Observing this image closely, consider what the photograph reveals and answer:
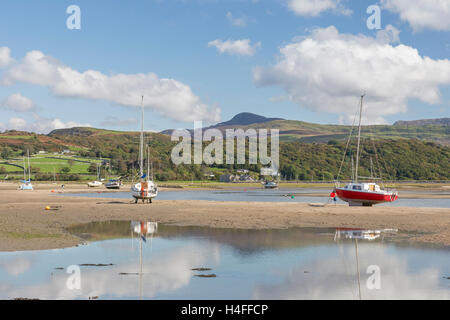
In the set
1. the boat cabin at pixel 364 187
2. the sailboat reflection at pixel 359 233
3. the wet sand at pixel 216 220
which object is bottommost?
the sailboat reflection at pixel 359 233

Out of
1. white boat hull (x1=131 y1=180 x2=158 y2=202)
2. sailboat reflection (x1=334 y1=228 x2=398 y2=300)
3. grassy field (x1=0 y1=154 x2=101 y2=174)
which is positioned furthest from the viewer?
grassy field (x1=0 y1=154 x2=101 y2=174)

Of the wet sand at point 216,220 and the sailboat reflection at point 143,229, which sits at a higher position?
the wet sand at point 216,220

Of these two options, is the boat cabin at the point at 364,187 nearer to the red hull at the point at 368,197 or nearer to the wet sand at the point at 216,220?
the red hull at the point at 368,197

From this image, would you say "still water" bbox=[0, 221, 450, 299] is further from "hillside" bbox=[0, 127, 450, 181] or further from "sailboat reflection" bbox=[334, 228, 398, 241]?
"hillside" bbox=[0, 127, 450, 181]

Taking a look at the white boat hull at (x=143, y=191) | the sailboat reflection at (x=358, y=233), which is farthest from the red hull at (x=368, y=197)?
the white boat hull at (x=143, y=191)

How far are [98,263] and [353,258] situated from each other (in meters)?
10.5

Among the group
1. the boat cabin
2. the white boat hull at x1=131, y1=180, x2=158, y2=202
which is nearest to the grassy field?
the white boat hull at x1=131, y1=180, x2=158, y2=202

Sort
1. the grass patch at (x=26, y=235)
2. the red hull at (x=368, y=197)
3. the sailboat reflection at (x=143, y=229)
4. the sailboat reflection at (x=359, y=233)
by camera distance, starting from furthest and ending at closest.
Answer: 1. the red hull at (x=368, y=197)
2. the sailboat reflection at (x=359, y=233)
3. the sailboat reflection at (x=143, y=229)
4. the grass patch at (x=26, y=235)

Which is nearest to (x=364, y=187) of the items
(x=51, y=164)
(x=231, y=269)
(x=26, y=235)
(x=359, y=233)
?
(x=359, y=233)

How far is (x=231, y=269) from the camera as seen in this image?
58.6ft

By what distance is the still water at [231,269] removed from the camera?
14633mm

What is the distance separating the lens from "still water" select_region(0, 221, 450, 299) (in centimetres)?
1463

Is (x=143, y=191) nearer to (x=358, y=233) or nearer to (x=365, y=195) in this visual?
(x=365, y=195)
